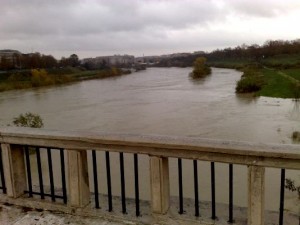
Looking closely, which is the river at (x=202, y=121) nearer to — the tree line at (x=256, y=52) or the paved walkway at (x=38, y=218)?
the paved walkway at (x=38, y=218)

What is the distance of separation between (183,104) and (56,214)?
28534 millimetres

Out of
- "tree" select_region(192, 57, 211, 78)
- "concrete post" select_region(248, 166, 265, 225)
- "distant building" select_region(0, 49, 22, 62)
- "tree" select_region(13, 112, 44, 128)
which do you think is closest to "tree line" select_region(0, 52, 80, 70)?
"distant building" select_region(0, 49, 22, 62)

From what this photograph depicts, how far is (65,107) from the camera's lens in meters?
32.2

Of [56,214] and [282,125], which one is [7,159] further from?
[282,125]

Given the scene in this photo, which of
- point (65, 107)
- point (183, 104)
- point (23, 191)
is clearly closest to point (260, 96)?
point (183, 104)

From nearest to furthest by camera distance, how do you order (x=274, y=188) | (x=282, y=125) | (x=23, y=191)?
(x=23, y=191) → (x=274, y=188) → (x=282, y=125)

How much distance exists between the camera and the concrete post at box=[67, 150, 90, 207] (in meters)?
3.40

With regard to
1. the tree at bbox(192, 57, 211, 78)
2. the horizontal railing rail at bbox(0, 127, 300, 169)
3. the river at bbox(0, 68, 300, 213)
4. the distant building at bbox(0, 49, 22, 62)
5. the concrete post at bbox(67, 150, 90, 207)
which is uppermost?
the distant building at bbox(0, 49, 22, 62)

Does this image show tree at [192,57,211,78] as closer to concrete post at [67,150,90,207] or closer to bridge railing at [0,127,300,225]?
bridge railing at [0,127,300,225]

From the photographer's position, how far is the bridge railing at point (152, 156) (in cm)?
281

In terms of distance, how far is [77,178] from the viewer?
342 centimetres

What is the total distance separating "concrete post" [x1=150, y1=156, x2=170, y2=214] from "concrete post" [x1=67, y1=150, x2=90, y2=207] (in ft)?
2.42

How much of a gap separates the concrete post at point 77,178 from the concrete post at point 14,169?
67 cm

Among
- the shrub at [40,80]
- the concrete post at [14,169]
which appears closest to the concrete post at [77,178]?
the concrete post at [14,169]
